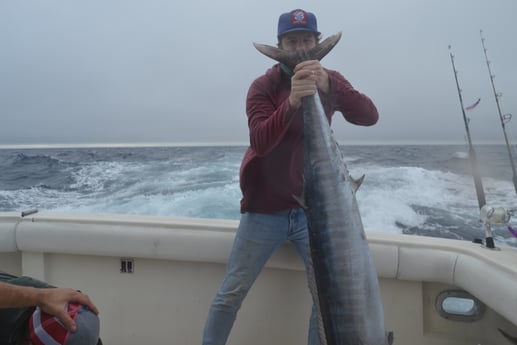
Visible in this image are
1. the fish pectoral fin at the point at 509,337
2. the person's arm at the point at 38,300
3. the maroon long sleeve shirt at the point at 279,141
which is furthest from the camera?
the fish pectoral fin at the point at 509,337

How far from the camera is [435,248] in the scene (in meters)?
1.77

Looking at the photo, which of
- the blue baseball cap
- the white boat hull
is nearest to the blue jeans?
the white boat hull

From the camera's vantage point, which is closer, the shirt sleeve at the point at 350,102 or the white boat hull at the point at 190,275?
the shirt sleeve at the point at 350,102

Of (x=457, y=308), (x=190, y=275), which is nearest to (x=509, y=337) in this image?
(x=457, y=308)

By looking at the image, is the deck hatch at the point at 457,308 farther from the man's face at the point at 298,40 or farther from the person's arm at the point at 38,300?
the person's arm at the point at 38,300

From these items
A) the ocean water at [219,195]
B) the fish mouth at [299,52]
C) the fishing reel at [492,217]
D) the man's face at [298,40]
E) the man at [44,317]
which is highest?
the man's face at [298,40]

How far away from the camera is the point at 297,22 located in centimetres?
147

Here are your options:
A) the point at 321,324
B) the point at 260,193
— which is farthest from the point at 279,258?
the point at 321,324

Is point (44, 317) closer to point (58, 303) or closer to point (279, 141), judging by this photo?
point (58, 303)

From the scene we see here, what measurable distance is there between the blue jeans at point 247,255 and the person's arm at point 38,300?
0.68m

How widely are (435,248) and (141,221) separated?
5.00ft

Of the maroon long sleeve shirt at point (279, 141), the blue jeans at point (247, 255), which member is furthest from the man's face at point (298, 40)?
the blue jeans at point (247, 255)

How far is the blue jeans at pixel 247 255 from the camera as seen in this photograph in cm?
163

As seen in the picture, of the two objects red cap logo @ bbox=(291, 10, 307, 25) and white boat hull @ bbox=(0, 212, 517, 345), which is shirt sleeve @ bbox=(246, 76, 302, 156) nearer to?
red cap logo @ bbox=(291, 10, 307, 25)
